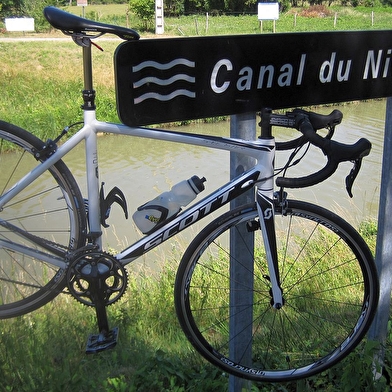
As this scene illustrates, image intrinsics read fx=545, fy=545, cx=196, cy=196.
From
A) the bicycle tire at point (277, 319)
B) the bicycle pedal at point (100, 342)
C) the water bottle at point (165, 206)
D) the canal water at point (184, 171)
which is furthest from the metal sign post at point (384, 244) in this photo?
the canal water at point (184, 171)

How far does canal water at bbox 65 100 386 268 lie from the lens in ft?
18.6

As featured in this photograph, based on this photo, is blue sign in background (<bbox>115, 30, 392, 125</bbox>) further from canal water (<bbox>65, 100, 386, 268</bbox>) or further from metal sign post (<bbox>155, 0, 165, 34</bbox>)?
metal sign post (<bbox>155, 0, 165, 34</bbox>)

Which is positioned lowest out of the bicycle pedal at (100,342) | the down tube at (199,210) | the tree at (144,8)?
the bicycle pedal at (100,342)

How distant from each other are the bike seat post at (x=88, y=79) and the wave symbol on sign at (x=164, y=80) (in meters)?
0.17

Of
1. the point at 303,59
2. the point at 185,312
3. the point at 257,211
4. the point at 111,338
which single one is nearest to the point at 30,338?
the point at 111,338

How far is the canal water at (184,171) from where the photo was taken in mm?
5662

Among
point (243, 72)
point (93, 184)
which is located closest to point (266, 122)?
point (243, 72)

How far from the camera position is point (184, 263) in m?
1.58

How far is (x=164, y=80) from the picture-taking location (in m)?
1.39

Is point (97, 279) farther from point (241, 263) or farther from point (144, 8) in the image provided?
point (144, 8)

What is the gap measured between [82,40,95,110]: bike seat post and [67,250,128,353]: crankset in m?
0.42

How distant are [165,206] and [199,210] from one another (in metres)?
0.10

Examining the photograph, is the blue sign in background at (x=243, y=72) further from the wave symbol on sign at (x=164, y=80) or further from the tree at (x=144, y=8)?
the tree at (x=144, y=8)

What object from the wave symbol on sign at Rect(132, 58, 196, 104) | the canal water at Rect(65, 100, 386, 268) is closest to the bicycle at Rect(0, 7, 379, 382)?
the wave symbol on sign at Rect(132, 58, 196, 104)
